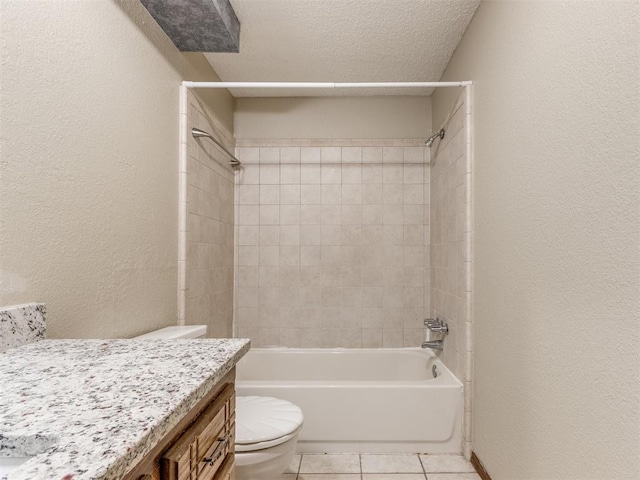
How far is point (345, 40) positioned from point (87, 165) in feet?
5.49

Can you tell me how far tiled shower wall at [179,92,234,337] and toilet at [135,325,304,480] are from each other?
1.66ft

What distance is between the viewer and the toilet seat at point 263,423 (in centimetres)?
158

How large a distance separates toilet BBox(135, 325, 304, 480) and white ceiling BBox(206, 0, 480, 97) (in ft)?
5.41

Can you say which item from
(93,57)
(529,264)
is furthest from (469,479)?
(93,57)

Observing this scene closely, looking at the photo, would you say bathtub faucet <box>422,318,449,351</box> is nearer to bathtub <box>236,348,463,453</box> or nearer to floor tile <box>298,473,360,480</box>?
bathtub <box>236,348,463,453</box>

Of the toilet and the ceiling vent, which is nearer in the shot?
the toilet

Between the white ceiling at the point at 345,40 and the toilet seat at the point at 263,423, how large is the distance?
1.97 metres

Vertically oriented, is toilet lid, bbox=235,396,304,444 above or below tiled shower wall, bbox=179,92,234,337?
below

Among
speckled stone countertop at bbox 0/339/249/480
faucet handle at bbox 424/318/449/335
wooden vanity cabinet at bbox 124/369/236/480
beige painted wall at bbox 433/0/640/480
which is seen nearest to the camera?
speckled stone countertop at bbox 0/339/249/480

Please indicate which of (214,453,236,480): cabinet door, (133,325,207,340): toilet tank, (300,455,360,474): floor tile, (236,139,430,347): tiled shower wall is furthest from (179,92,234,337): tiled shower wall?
(214,453,236,480): cabinet door

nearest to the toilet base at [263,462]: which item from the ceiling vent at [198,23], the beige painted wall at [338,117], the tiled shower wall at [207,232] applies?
the tiled shower wall at [207,232]

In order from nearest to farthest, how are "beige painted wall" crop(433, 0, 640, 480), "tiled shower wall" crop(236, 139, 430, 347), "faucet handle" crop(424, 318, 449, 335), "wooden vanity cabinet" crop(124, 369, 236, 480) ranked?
"wooden vanity cabinet" crop(124, 369, 236, 480) < "beige painted wall" crop(433, 0, 640, 480) < "faucet handle" crop(424, 318, 449, 335) < "tiled shower wall" crop(236, 139, 430, 347)

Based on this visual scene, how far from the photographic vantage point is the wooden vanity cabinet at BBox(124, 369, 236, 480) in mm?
686

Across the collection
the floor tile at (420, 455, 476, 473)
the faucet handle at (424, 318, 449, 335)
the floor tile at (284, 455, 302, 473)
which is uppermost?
the faucet handle at (424, 318, 449, 335)
